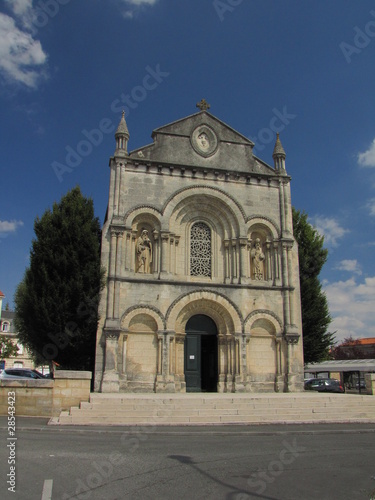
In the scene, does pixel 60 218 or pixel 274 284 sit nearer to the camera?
pixel 60 218

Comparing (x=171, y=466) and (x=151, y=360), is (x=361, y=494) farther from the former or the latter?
(x=151, y=360)

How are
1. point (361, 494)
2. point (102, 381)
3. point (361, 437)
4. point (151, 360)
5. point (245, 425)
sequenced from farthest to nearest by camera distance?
point (151, 360) → point (102, 381) → point (245, 425) → point (361, 437) → point (361, 494)

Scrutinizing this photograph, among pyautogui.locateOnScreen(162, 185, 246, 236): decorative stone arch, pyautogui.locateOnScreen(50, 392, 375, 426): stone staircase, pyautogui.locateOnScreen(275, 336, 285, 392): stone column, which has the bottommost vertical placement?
pyautogui.locateOnScreen(50, 392, 375, 426): stone staircase

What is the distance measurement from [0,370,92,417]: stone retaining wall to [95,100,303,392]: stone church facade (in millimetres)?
3836

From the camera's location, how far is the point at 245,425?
1423 cm

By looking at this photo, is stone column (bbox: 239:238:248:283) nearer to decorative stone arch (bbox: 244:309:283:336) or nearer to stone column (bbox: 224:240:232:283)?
stone column (bbox: 224:240:232:283)

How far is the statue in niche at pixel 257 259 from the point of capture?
898 inches

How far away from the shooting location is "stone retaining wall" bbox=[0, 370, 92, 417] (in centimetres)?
1497

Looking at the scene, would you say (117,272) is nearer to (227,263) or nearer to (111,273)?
(111,273)

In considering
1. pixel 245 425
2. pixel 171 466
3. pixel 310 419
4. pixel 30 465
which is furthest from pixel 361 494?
pixel 310 419

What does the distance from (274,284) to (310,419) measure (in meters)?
8.26

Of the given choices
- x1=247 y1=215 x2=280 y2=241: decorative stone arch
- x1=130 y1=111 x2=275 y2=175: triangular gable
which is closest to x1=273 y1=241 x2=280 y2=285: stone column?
x1=247 y1=215 x2=280 y2=241: decorative stone arch

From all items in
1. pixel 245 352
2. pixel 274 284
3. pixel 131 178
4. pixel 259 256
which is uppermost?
pixel 131 178

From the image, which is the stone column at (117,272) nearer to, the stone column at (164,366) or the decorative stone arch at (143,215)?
the decorative stone arch at (143,215)
